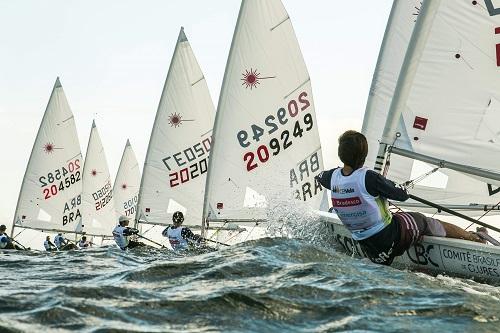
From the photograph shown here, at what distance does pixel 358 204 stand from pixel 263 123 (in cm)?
1043

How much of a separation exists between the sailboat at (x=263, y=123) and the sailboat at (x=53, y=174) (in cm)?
1536

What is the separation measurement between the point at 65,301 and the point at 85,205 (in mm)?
33699

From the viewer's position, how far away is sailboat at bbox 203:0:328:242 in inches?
662

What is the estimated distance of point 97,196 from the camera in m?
37.5

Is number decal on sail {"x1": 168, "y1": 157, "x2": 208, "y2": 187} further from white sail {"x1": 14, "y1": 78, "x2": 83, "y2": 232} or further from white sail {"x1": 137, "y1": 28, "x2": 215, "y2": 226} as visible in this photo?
white sail {"x1": 14, "y1": 78, "x2": 83, "y2": 232}

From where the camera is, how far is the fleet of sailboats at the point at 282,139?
317 inches

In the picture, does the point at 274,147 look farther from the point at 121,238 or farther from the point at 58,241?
the point at 58,241

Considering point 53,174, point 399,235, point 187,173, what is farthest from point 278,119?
point 53,174

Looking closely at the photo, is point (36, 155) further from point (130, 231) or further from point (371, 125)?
point (371, 125)

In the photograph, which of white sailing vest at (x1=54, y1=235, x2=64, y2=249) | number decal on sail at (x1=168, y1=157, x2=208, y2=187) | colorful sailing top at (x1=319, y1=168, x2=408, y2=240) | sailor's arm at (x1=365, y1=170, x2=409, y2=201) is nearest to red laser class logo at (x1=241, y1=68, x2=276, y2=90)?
number decal on sail at (x1=168, y1=157, x2=208, y2=187)

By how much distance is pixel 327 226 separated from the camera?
8328 mm

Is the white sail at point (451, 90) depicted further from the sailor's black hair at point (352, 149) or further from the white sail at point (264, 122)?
the white sail at point (264, 122)

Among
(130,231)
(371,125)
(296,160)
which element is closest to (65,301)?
(371,125)

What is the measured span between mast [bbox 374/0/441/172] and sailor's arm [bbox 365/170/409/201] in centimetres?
189
